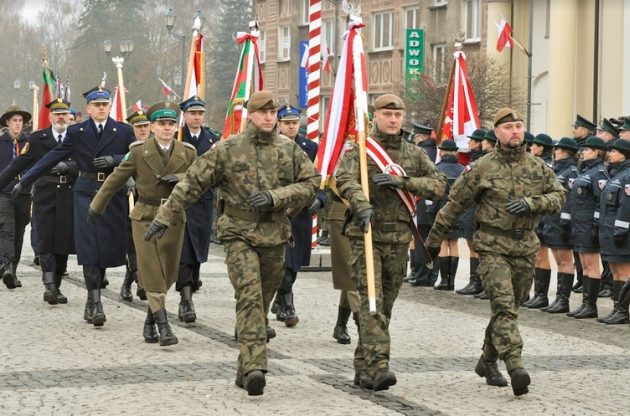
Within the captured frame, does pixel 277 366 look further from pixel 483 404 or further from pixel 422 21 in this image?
pixel 422 21

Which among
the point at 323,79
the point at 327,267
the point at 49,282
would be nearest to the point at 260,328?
the point at 49,282

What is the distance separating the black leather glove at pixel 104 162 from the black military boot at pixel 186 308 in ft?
4.53

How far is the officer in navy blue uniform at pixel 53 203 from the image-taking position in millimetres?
15461

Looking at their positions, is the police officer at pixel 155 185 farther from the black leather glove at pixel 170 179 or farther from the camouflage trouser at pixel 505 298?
the camouflage trouser at pixel 505 298

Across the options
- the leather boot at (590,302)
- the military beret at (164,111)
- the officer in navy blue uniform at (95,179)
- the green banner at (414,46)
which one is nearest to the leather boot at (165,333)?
the officer in navy blue uniform at (95,179)

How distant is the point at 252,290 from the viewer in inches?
402

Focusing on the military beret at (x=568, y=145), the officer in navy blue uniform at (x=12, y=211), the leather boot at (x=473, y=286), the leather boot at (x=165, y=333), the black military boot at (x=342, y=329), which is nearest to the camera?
the leather boot at (x=165, y=333)

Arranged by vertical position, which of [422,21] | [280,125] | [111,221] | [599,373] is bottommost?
[599,373]

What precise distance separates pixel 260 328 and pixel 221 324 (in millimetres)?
3995

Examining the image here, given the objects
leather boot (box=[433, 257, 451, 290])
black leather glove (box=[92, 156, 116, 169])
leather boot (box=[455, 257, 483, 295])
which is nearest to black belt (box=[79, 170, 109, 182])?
black leather glove (box=[92, 156, 116, 169])

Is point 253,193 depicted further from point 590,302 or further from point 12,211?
point 12,211

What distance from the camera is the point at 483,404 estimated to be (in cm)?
971

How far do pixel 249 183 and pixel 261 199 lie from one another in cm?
26

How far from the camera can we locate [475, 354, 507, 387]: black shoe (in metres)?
10.5
